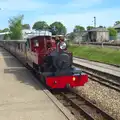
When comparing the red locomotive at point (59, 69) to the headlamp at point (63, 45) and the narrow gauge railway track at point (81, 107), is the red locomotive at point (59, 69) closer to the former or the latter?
the headlamp at point (63, 45)

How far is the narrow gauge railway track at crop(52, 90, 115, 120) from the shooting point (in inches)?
381

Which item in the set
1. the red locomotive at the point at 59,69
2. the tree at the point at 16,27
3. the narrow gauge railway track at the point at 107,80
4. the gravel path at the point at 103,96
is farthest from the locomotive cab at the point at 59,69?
the tree at the point at 16,27

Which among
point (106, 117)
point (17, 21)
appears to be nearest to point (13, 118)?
point (106, 117)

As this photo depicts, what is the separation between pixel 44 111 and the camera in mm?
9461

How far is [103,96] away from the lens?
12.9 m

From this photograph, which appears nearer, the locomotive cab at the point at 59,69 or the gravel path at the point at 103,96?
the gravel path at the point at 103,96

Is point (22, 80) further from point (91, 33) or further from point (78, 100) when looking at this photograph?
point (91, 33)

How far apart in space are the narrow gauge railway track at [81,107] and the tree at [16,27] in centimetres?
6460

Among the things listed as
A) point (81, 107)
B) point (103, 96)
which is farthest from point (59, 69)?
point (81, 107)

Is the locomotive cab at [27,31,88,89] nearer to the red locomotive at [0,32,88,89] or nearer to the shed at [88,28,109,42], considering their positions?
the red locomotive at [0,32,88,89]

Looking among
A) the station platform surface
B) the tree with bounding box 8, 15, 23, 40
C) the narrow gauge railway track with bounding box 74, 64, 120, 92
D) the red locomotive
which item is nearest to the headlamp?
the red locomotive

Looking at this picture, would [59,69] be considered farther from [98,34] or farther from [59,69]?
[98,34]

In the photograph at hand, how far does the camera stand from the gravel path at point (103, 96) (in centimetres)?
1061

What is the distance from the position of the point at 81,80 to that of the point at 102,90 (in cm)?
118
